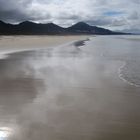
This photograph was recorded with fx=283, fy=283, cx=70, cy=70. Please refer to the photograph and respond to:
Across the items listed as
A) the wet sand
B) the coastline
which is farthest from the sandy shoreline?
the wet sand

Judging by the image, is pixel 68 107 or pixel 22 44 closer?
pixel 68 107

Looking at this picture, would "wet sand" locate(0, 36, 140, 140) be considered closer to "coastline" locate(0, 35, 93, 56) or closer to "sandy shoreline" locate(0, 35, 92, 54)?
"coastline" locate(0, 35, 93, 56)

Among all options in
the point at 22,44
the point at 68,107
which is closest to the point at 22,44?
the point at 22,44

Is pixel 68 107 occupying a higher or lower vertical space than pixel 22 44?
higher

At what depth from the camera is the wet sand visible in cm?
567

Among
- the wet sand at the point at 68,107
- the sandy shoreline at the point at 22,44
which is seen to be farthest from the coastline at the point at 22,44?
the wet sand at the point at 68,107

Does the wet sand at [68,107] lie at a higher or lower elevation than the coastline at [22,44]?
higher

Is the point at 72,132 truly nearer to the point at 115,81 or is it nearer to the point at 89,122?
the point at 89,122

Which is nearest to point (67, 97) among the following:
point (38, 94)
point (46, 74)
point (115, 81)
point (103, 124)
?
point (38, 94)

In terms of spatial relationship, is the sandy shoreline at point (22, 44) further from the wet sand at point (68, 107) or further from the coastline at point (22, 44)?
the wet sand at point (68, 107)

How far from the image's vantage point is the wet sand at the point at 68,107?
18.6 ft

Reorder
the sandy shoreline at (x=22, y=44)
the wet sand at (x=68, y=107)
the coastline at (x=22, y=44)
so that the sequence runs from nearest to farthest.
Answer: the wet sand at (x=68, y=107)
the coastline at (x=22, y=44)
the sandy shoreline at (x=22, y=44)

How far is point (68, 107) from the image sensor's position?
291 inches

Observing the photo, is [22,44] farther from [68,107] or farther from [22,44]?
[68,107]
